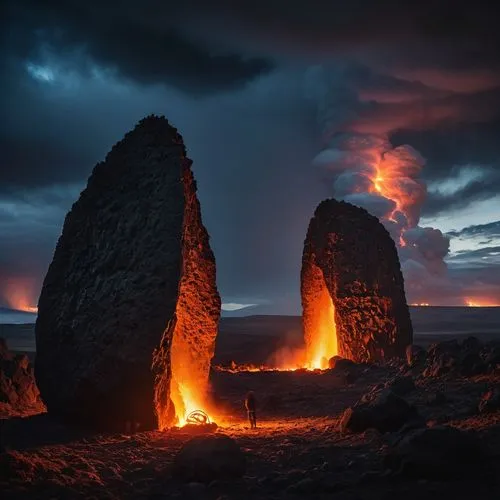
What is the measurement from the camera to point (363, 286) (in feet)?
90.7

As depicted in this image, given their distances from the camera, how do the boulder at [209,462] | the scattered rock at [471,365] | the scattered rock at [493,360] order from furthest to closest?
the scattered rock at [471,365] < the scattered rock at [493,360] < the boulder at [209,462]

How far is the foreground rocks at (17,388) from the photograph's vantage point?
16423 millimetres

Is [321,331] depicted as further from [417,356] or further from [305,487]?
[305,487]

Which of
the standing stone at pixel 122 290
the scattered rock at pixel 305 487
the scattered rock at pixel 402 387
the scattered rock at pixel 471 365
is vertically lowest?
the scattered rock at pixel 305 487

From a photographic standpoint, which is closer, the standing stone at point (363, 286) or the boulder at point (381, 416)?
the boulder at point (381, 416)

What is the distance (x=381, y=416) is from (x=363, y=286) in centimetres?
1714

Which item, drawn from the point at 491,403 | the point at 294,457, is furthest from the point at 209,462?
the point at 491,403

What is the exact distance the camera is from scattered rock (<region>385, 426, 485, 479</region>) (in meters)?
7.83

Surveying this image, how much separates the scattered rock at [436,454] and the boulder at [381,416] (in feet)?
7.94

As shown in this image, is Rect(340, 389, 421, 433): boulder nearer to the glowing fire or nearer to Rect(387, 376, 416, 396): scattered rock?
Rect(387, 376, 416, 396): scattered rock

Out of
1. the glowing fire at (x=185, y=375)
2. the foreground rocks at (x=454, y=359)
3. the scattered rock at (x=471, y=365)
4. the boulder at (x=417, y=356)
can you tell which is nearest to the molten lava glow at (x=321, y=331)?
the foreground rocks at (x=454, y=359)

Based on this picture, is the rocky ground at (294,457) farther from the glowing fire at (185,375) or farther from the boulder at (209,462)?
the glowing fire at (185,375)

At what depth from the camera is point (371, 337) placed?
27281 mm

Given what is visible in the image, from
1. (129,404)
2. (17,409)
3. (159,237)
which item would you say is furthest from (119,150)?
(17,409)
